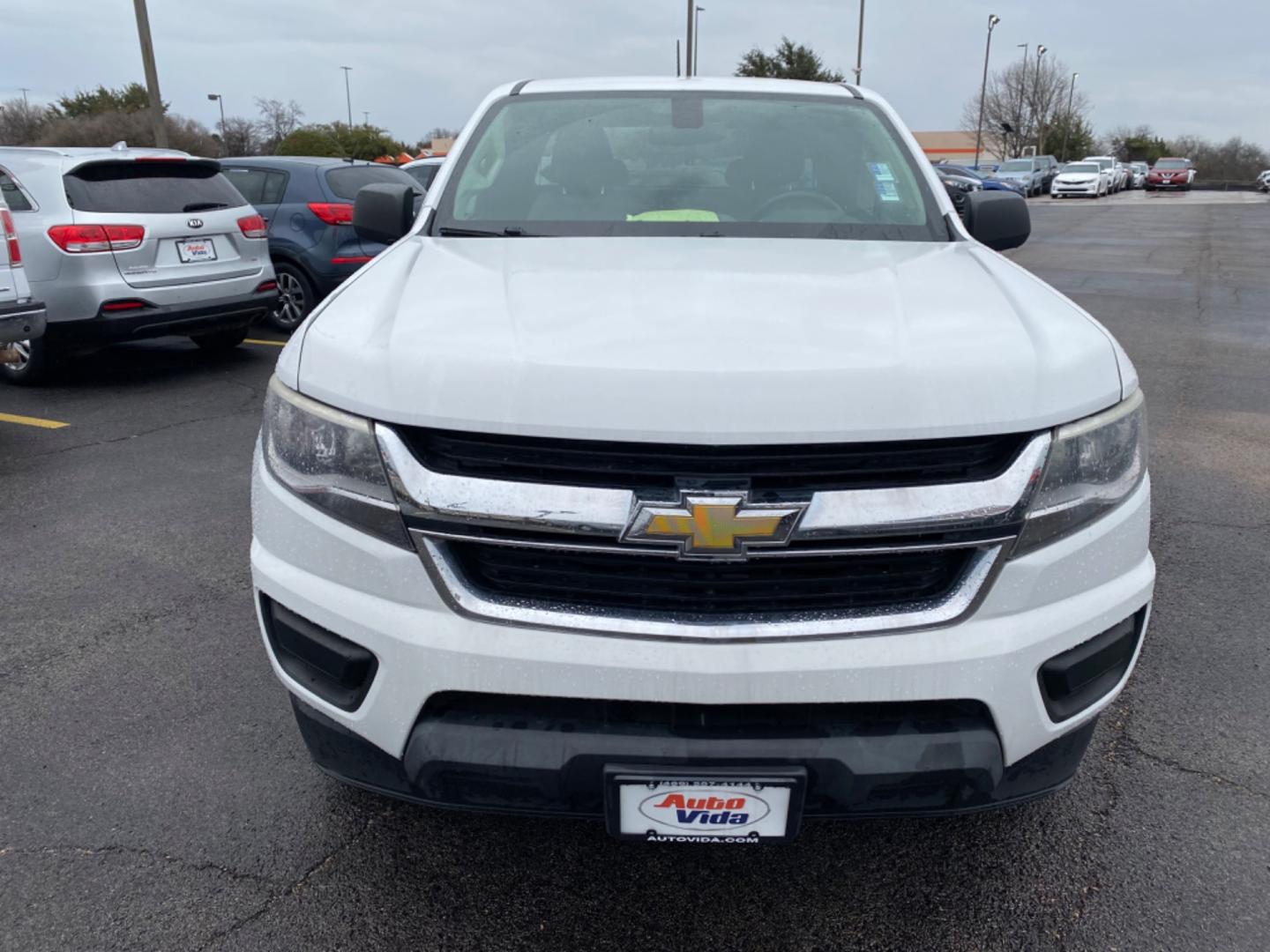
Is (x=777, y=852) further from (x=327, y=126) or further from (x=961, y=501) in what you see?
(x=327, y=126)

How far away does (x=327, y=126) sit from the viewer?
47719mm

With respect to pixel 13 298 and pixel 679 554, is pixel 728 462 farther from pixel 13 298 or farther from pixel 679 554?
pixel 13 298

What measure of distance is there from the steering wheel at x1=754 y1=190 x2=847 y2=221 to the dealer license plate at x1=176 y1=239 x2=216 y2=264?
5423mm

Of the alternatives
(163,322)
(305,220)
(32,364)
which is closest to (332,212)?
(305,220)

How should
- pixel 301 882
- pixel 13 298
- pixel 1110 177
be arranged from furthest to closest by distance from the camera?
1. pixel 1110 177
2. pixel 13 298
3. pixel 301 882

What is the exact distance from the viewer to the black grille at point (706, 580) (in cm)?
182

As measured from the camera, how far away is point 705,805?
1847 mm

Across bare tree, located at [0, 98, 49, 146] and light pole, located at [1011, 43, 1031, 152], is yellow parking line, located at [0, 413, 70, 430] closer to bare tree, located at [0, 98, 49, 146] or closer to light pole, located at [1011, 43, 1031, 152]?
bare tree, located at [0, 98, 49, 146]

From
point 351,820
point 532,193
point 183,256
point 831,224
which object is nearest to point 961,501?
point 831,224

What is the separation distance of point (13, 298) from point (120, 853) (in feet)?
14.4

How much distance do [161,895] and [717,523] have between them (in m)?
1.57

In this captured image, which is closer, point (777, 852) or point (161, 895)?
point (161, 895)

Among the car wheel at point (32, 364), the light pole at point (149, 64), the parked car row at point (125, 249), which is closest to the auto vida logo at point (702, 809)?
the parked car row at point (125, 249)

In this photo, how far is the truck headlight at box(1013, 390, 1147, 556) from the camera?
A: 72.6 inches
